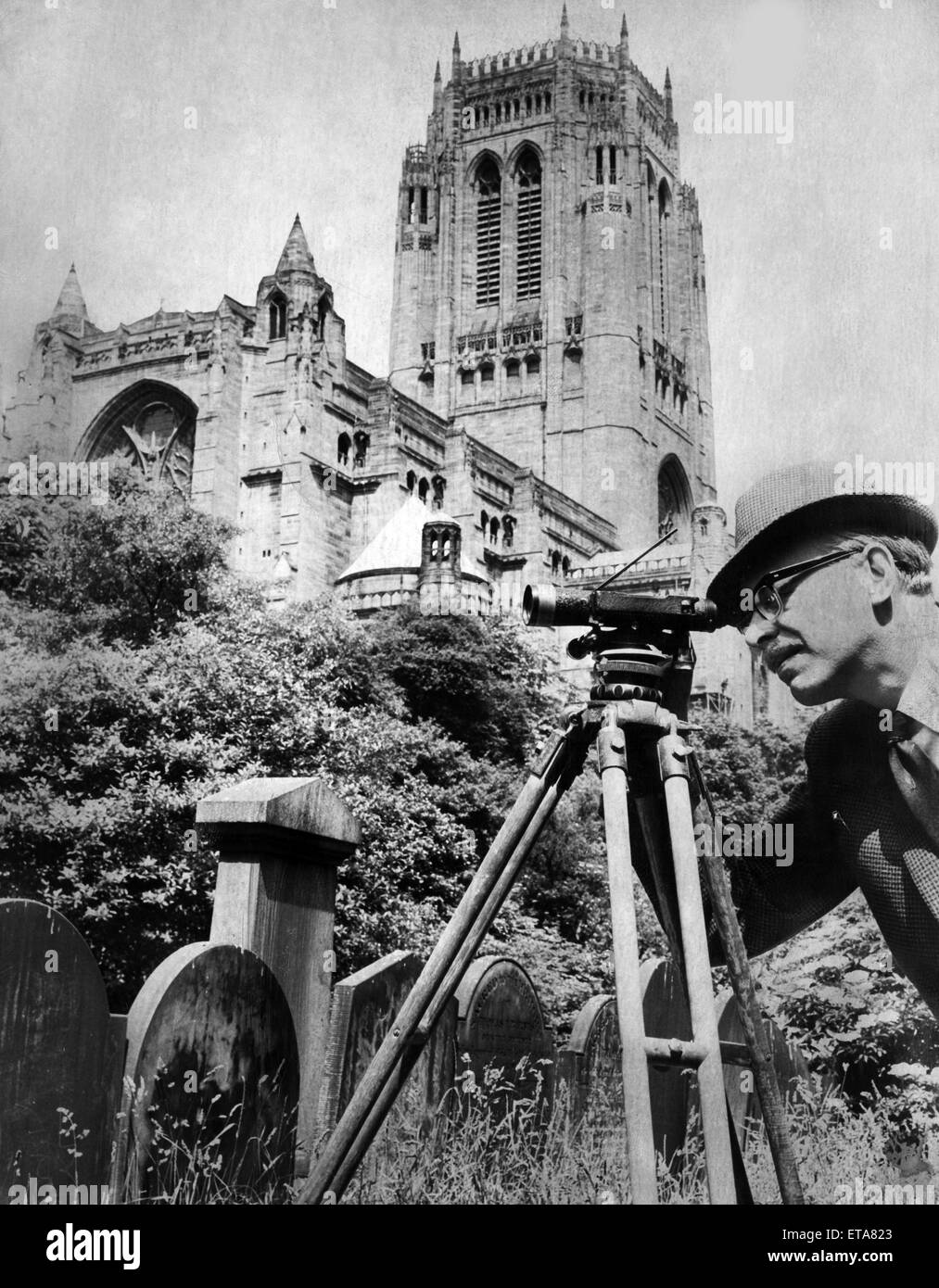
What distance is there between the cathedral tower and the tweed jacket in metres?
50.7

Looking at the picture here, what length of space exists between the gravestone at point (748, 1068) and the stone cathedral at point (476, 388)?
72.8ft

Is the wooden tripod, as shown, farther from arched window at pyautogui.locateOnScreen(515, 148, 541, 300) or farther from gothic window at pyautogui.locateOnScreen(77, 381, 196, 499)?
arched window at pyautogui.locateOnScreen(515, 148, 541, 300)

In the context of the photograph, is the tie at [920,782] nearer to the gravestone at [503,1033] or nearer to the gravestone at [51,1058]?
the gravestone at [503,1033]

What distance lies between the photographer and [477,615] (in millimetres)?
28953

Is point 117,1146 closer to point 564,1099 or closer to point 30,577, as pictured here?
point 564,1099

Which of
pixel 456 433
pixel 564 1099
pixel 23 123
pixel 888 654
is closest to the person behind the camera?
pixel 888 654

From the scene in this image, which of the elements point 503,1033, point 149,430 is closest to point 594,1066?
point 503,1033

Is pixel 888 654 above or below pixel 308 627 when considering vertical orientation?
below

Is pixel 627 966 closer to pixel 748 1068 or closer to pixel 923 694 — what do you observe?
pixel 923 694

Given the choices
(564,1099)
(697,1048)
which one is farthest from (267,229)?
(697,1048)

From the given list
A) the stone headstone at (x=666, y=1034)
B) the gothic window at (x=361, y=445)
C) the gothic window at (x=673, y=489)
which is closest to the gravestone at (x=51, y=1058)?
the stone headstone at (x=666, y=1034)

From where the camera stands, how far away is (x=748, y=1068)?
235 inches

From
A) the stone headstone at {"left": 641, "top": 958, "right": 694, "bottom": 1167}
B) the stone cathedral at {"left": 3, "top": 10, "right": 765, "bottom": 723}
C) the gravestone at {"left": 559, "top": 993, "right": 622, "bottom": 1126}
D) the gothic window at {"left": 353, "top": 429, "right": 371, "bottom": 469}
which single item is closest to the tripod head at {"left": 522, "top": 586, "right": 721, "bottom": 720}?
the stone headstone at {"left": 641, "top": 958, "right": 694, "bottom": 1167}

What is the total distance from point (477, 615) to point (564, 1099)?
2351 cm
